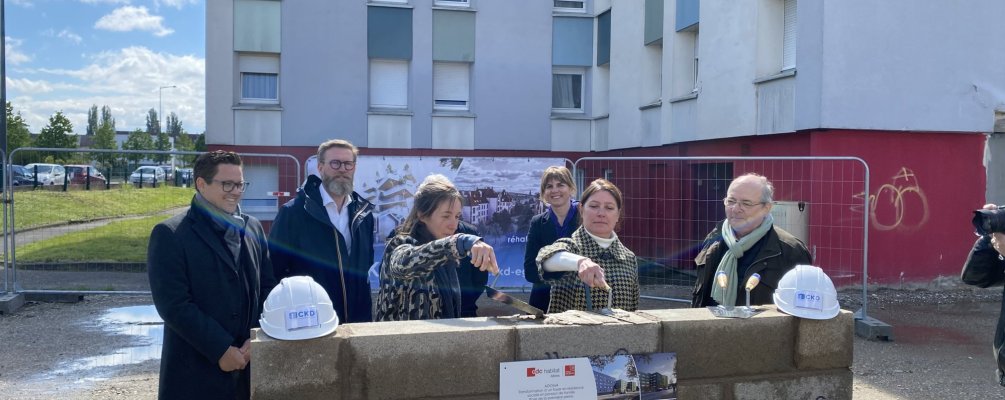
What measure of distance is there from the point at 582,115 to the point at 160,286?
15.5 metres

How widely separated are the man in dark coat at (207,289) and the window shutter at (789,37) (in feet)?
33.1

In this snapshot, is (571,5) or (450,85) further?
(571,5)

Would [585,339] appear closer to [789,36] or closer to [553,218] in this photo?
[553,218]

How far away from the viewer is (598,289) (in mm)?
3461

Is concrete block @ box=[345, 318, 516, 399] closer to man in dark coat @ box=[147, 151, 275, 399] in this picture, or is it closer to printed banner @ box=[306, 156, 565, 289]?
man in dark coat @ box=[147, 151, 275, 399]

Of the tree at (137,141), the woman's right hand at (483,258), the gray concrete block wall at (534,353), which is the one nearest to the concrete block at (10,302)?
the gray concrete block wall at (534,353)

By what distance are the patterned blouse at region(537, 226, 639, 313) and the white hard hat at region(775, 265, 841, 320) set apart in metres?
0.76

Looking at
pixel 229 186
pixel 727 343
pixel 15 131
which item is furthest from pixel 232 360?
pixel 15 131

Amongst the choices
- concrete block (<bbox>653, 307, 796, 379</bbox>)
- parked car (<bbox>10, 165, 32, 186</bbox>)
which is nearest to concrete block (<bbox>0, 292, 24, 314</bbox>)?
parked car (<bbox>10, 165, 32, 186</bbox>)

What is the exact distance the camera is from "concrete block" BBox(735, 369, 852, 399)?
2.86m

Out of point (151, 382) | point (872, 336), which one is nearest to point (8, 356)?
point (151, 382)

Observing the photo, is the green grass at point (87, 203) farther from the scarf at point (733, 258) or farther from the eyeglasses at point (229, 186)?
the scarf at point (733, 258)

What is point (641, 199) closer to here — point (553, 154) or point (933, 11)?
point (933, 11)

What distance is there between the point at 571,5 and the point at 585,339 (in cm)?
1638
